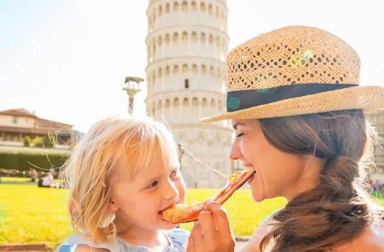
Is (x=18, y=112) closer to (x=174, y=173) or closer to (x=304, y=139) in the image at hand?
(x=174, y=173)

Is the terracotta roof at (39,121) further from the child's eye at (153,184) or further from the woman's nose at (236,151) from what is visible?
the woman's nose at (236,151)

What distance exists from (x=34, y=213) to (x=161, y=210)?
334 inches

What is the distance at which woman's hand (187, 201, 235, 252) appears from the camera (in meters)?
1.52

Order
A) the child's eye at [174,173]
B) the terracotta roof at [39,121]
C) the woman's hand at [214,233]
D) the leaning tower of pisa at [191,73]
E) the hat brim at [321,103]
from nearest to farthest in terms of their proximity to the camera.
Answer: the hat brim at [321,103] → the woman's hand at [214,233] → the child's eye at [174,173] → the leaning tower of pisa at [191,73] → the terracotta roof at [39,121]

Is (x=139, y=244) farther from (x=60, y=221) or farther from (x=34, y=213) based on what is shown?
(x=34, y=213)

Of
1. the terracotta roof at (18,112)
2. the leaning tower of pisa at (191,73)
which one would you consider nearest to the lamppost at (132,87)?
the leaning tower of pisa at (191,73)

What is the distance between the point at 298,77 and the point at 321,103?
118 millimetres

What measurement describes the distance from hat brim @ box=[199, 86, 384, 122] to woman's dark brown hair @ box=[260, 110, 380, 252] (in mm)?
34

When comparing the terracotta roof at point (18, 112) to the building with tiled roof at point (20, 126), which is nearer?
the building with tiled roof at point (20, 126)

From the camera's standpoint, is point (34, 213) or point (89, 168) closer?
point (89, 168)

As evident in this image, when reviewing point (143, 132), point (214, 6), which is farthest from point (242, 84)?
point (214, 6)

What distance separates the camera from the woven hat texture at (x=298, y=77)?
1410 mm

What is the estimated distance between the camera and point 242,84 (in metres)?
1.55

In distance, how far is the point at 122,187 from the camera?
1.90m
